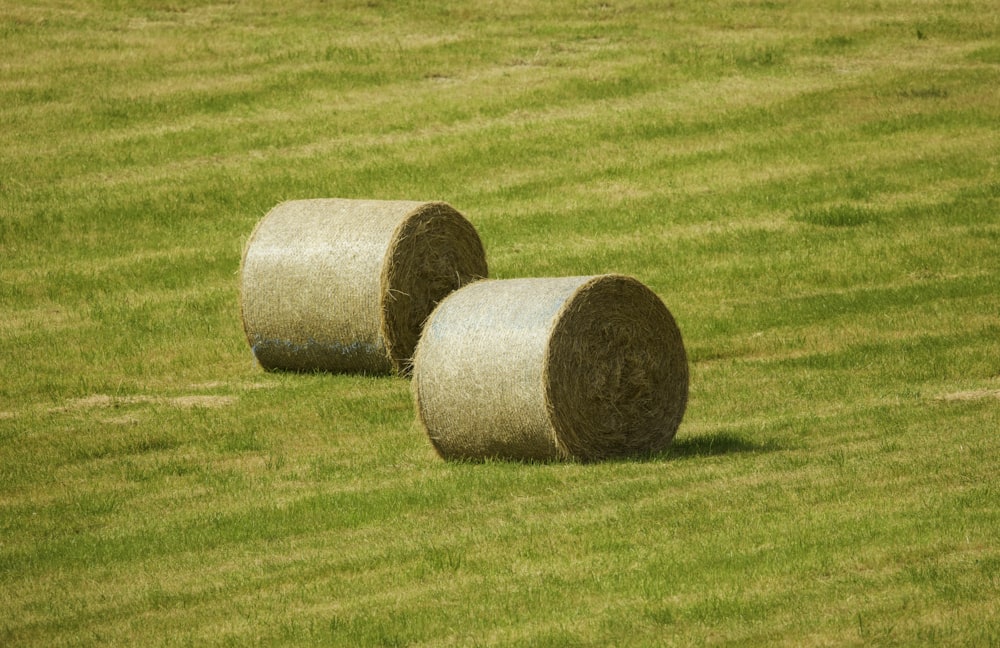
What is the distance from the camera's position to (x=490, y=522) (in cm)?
1221

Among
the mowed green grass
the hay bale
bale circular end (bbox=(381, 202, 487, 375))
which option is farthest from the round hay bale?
the hay bale

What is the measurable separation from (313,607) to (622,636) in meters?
2.03

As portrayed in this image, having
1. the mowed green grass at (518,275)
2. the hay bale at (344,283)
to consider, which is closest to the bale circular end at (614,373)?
the mowed green grass at (518,275)

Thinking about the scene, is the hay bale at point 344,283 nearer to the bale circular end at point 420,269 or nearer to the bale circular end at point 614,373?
the bale circular end at point 420,269

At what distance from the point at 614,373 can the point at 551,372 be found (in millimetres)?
954

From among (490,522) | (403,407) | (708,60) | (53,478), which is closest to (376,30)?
(708,60)

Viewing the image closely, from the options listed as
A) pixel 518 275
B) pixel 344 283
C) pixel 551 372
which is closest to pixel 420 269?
pixel 344 283

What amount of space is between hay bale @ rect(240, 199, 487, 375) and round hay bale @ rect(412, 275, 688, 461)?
3761 mm

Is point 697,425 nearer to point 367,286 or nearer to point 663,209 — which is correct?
point 367,286

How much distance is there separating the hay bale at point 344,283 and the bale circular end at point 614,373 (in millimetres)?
4246

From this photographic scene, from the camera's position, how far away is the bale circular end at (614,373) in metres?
14.0

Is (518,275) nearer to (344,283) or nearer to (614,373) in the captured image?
(344,283)

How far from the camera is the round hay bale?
14.0 metres

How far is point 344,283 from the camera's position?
61.4 feet
